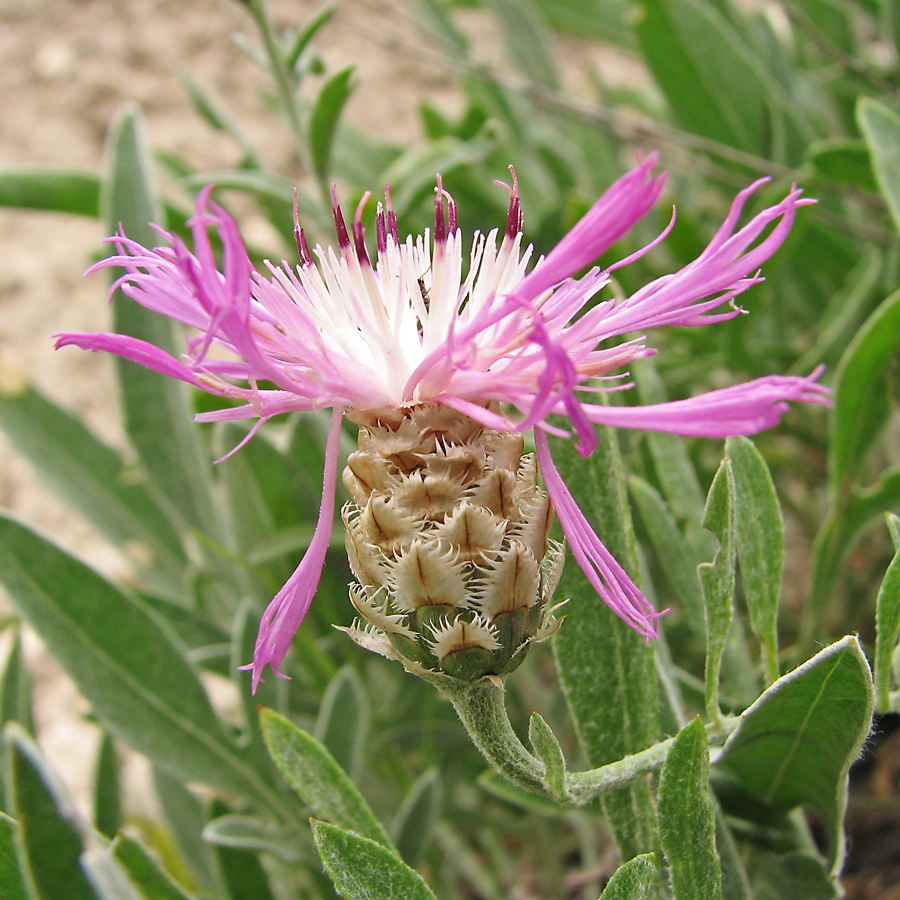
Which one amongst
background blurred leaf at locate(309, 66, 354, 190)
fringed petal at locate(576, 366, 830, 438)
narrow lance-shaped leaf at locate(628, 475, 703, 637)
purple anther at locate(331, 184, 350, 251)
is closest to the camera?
fringed petal at locate(576, 366, 830, 438)

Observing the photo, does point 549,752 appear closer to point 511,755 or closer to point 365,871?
point 511,755

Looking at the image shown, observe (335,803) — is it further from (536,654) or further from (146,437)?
(536,654)

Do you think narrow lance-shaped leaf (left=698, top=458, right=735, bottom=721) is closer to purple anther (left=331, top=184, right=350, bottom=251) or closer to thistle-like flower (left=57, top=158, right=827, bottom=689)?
thistle-like flower (left=57, top=158, right=827, bottom=689)

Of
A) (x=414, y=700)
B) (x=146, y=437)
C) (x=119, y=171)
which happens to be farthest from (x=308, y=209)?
(x=414, y=700)

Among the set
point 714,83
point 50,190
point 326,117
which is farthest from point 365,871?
point 714,83

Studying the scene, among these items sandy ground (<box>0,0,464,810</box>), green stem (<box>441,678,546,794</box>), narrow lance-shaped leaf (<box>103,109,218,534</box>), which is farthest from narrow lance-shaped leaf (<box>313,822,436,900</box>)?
sandy ground (<box>0,0,464,810</box>)
